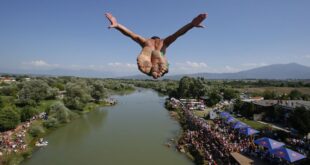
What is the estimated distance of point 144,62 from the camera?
275cm

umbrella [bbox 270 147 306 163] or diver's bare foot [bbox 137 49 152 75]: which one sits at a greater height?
diver's bare foot [bbox 137 49 152 75]

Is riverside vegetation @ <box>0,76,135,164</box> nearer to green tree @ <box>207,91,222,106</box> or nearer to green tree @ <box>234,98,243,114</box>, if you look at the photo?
green tree @ <box>207,91,222,106</box>

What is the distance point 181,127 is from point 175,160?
457 inches

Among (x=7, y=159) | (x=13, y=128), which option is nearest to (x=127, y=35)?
(x=7, y=159)

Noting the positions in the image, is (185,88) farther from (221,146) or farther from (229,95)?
(221,146)

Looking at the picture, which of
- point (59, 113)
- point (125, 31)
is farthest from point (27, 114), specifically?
point (125, 31)

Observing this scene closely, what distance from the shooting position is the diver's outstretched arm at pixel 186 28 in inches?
103

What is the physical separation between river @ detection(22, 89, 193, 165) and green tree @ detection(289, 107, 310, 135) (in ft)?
34.6

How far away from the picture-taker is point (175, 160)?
19.9 meters

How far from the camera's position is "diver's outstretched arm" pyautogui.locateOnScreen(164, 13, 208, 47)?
8.61 feet

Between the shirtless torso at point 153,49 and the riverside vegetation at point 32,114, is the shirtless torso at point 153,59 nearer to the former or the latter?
the shirtless torso at point 153,49

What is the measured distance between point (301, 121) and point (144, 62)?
77.5 feet

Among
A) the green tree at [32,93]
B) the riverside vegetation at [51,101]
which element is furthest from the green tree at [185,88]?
the green tree at [32,93]

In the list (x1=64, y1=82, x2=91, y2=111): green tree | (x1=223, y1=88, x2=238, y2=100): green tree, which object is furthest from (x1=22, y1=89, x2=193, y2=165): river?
(x1=223, y1=88, x2=238, y2=100): green tree
